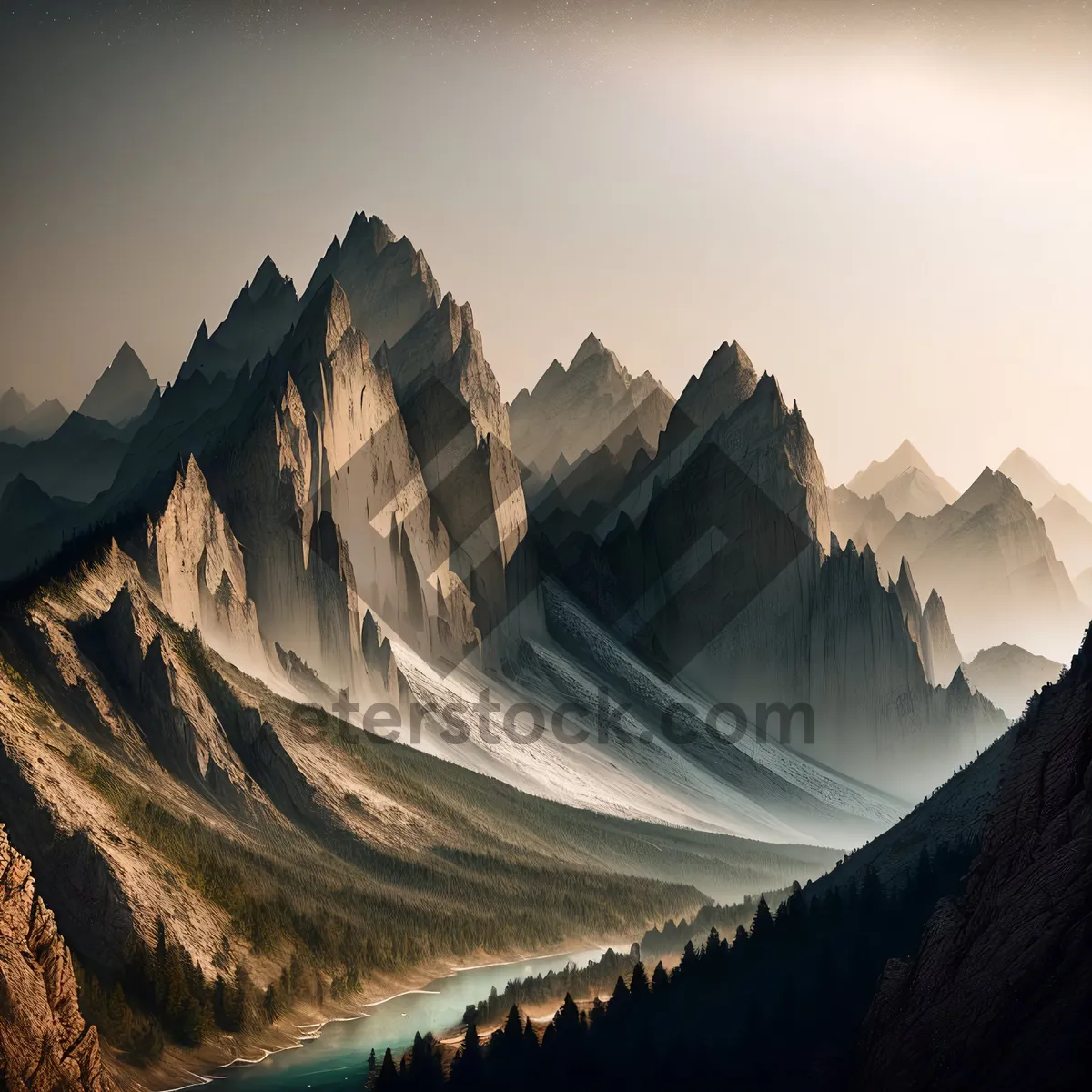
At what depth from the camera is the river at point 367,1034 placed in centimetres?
10544

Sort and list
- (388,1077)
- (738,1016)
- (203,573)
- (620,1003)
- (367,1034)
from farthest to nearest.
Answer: (203,573)
(367,1034)
(620,1003)
(388,1077)
(738,1016)

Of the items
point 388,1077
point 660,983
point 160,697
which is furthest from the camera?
point 160,697

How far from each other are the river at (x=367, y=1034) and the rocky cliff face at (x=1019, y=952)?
48.5 metres

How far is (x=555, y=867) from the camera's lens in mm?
174250

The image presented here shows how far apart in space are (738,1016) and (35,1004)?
36.9m

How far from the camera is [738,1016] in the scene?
89.1 meters

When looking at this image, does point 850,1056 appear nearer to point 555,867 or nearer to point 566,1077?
point 566,1077

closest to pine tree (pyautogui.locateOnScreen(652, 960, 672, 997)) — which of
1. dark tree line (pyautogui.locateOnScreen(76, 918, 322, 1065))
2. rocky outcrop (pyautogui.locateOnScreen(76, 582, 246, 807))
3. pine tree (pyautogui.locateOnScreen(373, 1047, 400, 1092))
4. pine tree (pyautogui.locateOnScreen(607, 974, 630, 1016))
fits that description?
pine tree (pyautogui.locateOnScreen(607, 974, 630, 1016))

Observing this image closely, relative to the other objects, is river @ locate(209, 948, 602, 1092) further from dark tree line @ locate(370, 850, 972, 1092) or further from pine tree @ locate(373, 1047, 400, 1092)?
pine tree @ locate(373, 1047, 400, 1092)

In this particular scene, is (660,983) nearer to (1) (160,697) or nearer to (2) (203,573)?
(1) (160,697)

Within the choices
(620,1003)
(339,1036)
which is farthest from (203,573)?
(620,1003)

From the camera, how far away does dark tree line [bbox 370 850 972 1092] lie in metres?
81.1

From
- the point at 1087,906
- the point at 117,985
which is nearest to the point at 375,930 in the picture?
the point at 117,985

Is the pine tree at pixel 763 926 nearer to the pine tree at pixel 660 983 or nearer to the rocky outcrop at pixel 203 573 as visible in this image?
the pine tree at pixel 660 983
